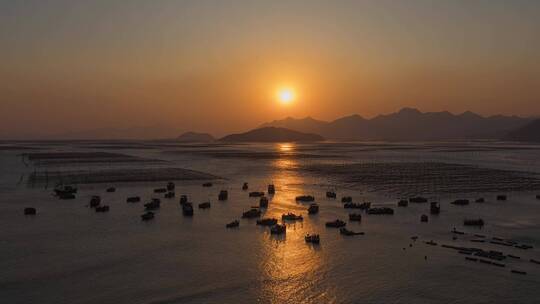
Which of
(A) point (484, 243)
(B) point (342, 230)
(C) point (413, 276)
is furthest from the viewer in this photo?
(B) point (342, 230)

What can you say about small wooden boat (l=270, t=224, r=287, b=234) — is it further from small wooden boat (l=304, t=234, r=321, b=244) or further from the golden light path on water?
small wooden boat (l=304, t=234, r=321, b=244)

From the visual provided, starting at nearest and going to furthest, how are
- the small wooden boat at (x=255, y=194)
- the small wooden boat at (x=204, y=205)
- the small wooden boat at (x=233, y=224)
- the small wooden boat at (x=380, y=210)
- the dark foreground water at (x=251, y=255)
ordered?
the dark foreground water at (x=251, y=255) → the small wooden boat at (x=233, y=224) → the small wooden boat at (x=380, y=210) → the small wooden boat at (x=204, y=205) → the small wooden boat at (x=255, y=194)

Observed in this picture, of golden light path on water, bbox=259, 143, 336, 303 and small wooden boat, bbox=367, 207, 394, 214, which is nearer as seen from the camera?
golden light path on water, bbox=259, 143, 336, 303

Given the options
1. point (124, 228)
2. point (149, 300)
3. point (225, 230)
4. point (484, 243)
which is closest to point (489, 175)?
point (484, 243)

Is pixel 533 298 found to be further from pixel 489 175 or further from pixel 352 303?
pixel 489 175

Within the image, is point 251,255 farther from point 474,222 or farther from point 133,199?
point 133,199

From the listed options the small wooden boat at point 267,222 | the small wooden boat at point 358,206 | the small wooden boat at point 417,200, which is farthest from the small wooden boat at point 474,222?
the small wooden boat at point 267,222

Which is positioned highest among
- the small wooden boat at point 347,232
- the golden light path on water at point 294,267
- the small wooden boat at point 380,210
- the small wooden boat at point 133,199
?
the small wooden boat at point 133,199

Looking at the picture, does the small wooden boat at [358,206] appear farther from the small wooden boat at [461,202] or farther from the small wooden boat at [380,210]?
the small wooden boat at [461,202]

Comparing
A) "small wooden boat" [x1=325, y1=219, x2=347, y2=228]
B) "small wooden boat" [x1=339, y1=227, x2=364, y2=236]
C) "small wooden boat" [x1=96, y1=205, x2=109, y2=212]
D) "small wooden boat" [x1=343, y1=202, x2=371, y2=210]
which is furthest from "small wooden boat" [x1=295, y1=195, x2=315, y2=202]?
"small wooden boat" [x1=96, y1=205, x2=109, y2=212]

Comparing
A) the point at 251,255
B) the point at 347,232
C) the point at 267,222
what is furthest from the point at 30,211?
the point at 347,232

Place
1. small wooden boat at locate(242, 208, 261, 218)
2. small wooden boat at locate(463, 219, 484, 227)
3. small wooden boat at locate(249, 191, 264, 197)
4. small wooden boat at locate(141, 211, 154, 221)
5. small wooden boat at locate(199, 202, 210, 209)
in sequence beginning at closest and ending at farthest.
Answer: small wooden boat at locate(463, 219, 484, 227) < small wooden boat at locate(141, 211, 154, 221) < small wooden boat at locate(242, 208, 261, 218) < small wooden boat at locate(199, 202, 210, 209) < small wooden boat at locate(249, 191, 264, 197)
